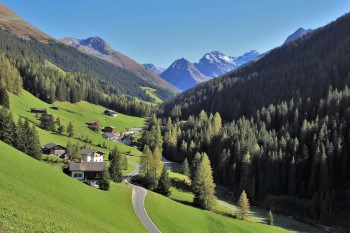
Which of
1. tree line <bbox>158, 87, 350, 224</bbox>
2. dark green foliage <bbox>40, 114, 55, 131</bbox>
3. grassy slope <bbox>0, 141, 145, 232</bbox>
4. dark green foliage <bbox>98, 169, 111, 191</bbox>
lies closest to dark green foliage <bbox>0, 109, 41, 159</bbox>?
grassy slope <bbox>0, 141, 145, 232</bbox>

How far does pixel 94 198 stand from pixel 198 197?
36185 mm

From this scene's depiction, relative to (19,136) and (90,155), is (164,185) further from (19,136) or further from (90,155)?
(90,155)

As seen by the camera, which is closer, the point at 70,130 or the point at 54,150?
the point at 54,150

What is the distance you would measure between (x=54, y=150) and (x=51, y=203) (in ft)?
284

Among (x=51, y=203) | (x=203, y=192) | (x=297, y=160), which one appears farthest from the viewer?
(x=297, y=160)

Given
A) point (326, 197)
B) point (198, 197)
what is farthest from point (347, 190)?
point (198, 197)

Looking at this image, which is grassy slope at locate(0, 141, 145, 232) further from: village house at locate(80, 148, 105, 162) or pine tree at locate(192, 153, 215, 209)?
village house at locate(80, 148, 105, 162)

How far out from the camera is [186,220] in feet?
245

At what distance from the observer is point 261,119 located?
199m

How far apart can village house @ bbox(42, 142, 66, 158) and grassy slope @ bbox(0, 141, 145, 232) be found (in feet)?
201

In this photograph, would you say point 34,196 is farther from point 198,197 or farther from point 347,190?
point 347,190

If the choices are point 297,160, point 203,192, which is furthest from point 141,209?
point 297,160

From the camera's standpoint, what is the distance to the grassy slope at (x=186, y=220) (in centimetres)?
6938

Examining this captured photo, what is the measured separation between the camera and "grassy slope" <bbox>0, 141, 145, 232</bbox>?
39.8 metres
